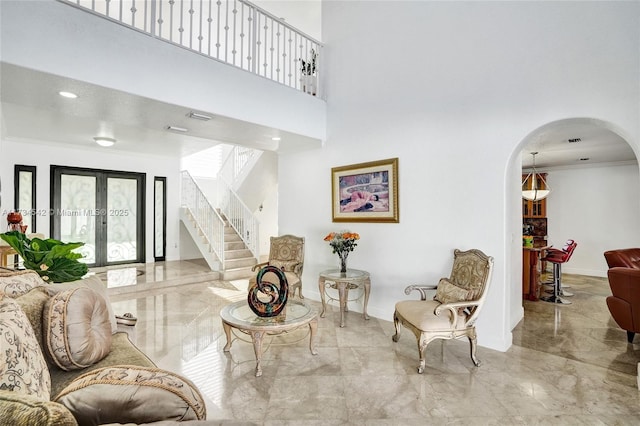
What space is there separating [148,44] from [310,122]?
2171 millimetres

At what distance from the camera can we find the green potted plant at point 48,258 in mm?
2551

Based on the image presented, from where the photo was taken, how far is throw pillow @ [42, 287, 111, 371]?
5.58 feet

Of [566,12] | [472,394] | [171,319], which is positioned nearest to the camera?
[472,394]

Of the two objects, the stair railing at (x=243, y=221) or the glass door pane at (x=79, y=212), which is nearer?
the glass door pane at (x=79, y=212)

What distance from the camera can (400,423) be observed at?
208 centimetres

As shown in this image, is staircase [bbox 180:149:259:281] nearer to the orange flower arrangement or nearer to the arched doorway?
the orange flower arrangement

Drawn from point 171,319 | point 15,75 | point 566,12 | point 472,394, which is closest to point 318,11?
point 566,12

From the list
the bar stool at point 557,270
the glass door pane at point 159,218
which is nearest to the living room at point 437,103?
the bar stool at point 557,270

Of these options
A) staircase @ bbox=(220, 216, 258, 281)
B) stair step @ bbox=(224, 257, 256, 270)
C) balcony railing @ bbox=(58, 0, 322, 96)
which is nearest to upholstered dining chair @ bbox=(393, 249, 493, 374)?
balcony railing @ bbox=(58, 0, 322, 96)

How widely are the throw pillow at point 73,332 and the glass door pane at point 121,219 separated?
6.38 m

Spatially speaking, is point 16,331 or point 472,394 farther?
point 472,394

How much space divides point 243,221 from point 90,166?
3.59 metres

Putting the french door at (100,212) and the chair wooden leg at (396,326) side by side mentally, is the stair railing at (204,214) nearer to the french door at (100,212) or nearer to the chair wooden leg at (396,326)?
the french door at (100,212)

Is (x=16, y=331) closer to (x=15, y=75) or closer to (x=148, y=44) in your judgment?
(x=15, y=75)
